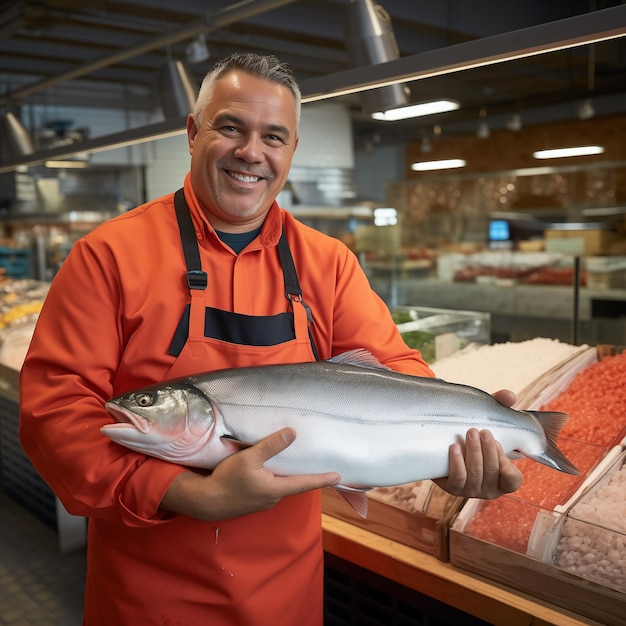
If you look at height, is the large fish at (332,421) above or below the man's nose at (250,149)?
below

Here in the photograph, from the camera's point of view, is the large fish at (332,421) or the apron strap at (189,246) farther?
the apron strap at (189,246)

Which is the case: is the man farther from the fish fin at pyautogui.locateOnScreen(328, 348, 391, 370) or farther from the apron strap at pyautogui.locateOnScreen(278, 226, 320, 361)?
the fish fin at pyautogui.locateOnScreen(328, 348, 391, 370)

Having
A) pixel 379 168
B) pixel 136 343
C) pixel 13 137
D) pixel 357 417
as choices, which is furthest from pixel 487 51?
pixel 379 168

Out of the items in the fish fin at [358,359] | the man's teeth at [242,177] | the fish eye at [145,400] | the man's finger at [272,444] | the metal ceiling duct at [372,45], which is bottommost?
the man's finger at [272,444]

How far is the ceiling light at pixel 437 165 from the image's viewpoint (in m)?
11.3

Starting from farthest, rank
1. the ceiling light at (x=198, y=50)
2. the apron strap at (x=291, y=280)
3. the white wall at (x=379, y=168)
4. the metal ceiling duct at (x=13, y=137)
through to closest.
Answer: the white wall at (x=379, y=168), the metal ceiling duct at (x=13, y=137), the ceiling light at (x=198, y=50), the apron strap at (x=291, y=280)

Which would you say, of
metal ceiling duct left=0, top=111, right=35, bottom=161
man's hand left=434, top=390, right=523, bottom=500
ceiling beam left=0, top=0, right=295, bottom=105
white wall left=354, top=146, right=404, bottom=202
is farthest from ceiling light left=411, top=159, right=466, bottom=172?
man's hand left=434, top=390, right=523, bottom=500

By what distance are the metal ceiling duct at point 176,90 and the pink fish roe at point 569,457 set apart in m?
2.57

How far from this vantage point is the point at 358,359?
4.92ft

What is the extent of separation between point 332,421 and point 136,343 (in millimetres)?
471

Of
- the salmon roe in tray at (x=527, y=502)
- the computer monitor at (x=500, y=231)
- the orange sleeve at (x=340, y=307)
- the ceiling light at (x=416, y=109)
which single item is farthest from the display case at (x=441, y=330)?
the computer monitor at (x=500, y=231)

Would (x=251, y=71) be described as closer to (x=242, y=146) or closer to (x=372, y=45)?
(x=242, y=146)

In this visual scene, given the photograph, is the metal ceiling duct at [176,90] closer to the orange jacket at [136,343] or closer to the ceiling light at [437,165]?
the orange jacket at [136,343]

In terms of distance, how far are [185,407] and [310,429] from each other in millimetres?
249
